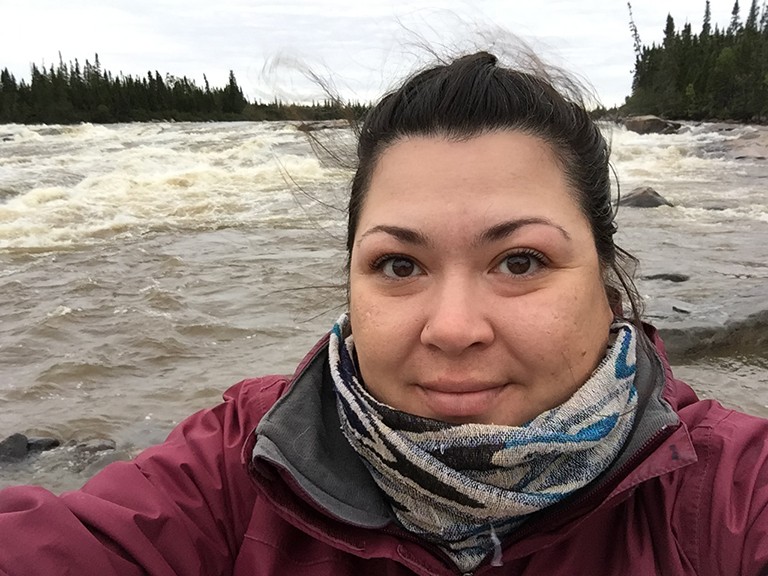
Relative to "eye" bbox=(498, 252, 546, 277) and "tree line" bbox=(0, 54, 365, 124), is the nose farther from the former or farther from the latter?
"tree line" bbox=(0, 54, 365, 124)

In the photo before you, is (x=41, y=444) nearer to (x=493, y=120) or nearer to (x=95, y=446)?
(x=95, y=446)

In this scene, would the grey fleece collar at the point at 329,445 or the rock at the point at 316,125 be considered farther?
the rock at the point at 316,125

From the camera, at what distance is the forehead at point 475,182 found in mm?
1576

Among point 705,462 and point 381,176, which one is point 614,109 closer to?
point 381,176

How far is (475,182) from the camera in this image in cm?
159

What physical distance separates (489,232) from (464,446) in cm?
48

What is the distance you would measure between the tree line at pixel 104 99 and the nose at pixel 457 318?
188 ft

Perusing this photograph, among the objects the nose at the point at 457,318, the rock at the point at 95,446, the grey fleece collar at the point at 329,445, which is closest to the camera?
the nose at the point at 457,318

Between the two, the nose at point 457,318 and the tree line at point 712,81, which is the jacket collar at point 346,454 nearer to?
the nose at point 457,318

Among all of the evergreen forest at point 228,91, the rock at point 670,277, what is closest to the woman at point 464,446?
the rock at point 670,277

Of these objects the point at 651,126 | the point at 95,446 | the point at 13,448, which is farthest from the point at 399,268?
the point at 651,126

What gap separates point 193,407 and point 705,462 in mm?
3733

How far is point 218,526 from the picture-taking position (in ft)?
5.43

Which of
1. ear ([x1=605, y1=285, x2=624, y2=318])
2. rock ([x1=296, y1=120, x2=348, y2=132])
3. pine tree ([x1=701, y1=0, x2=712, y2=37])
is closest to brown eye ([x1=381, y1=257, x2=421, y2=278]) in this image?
ear ([x1=605, y1=285, x2=624, y2=318])
